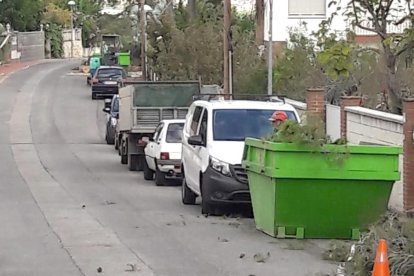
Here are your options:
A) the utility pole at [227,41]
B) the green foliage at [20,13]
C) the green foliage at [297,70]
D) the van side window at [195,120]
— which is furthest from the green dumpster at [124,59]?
the van side window at [195,120]

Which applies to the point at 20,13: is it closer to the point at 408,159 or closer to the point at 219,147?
the point at 219,147

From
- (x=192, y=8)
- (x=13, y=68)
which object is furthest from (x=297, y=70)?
(x=13, y=68)

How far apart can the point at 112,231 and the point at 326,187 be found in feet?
10.6

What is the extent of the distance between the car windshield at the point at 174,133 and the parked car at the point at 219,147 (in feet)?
14.0

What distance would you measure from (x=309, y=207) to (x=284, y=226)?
1.45 feet

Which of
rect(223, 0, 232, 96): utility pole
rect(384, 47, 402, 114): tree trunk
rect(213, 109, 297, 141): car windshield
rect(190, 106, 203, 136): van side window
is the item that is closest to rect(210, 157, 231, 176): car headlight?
rect(213, 109, 297, 141): car windshield

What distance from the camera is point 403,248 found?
934cm

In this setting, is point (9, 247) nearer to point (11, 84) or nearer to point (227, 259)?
point (227, 259)

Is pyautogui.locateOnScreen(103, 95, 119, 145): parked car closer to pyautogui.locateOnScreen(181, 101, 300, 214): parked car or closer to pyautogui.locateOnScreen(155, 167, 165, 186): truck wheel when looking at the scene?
pyautogui.locateOnScreen(155, 167, 165, 186): truck wheel

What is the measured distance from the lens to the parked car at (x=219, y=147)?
1664 cm

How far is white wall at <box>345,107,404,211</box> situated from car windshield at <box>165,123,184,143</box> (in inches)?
164

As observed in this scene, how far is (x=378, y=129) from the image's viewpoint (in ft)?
64.1

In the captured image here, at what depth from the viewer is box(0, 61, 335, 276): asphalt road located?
40.0ft

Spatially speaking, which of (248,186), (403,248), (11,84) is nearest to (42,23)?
(11,84)
